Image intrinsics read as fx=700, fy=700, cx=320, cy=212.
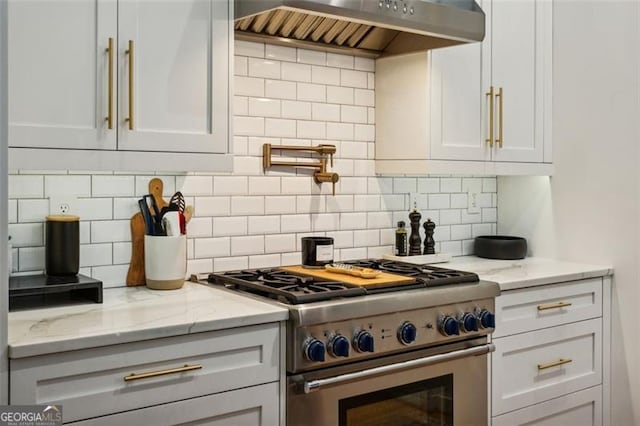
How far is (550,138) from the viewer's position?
343 centimetres

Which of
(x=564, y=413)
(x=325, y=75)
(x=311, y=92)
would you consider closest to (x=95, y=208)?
(x=311, y=92)

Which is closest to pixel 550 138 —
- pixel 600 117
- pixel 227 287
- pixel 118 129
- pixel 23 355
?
pixel 600 117

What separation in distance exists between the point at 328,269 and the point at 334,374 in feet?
1.90

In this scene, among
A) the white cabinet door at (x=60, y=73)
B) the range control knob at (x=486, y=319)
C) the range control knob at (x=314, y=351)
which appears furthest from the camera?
the range control knob at (x=486, y=319)

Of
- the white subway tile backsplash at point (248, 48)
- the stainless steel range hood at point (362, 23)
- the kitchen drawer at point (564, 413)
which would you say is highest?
the stainless steel range hood at point (362, 23)

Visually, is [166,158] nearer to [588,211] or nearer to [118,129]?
[118,129]

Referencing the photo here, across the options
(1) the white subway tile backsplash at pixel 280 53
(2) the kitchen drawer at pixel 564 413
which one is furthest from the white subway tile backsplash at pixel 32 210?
(2) the kitchen drawer at pixel 564 413

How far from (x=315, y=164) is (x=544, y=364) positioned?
128 centimetres

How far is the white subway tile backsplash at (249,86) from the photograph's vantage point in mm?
2785

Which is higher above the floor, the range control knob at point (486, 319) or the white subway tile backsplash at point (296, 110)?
the white subway tile backsplash at point (296, 110)

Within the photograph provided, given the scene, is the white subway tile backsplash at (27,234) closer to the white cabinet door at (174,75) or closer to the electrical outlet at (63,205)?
the electrical outlet at (63,205)

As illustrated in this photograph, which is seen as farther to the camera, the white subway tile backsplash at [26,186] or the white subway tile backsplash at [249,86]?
the white subway tile backsplash at [249,86]

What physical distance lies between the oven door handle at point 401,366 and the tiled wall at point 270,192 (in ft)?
2.60

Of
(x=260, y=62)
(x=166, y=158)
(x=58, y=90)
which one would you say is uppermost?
(x=260, y=62)
